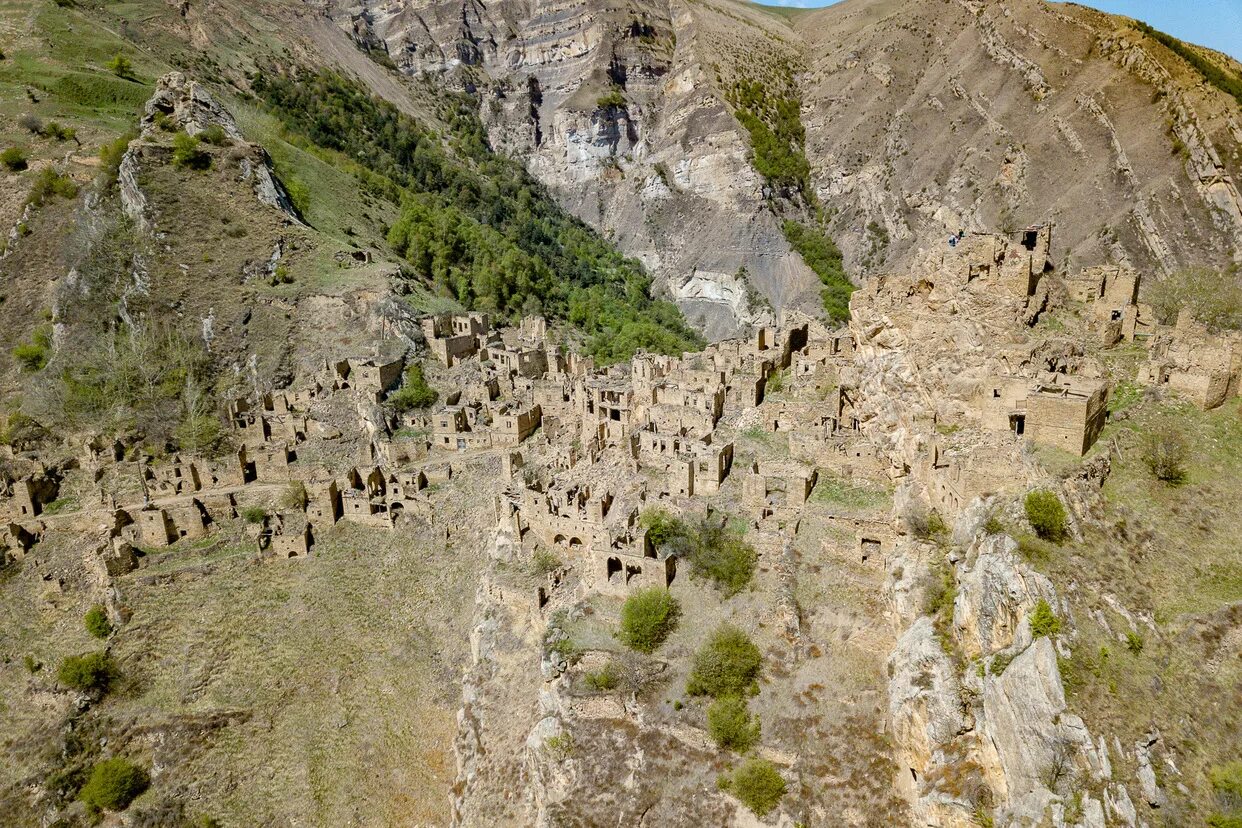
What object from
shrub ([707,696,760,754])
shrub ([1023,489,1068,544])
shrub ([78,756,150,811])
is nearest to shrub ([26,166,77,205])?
shrub ([78,756,150,811])

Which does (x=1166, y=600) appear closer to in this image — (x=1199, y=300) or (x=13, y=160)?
(x=1199, y=300)

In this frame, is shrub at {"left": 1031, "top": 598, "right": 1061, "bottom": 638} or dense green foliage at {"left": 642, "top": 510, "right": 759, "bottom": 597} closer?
shrub at {"left": 1031, "top": 598, "right": 1061, "bottom": 638}

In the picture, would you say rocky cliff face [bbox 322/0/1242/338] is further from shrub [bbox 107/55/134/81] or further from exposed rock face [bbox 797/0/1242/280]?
shrub [bbox 107/55/134/81]

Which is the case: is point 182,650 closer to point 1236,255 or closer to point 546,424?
point 546,424

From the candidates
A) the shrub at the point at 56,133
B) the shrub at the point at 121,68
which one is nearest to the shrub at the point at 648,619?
the shrub at the point at 56,133

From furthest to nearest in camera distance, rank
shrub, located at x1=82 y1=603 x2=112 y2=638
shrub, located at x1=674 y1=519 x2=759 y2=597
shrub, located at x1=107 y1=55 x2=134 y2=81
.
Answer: shrub, located at x1=107 y1=55 x2=134 y2=81 → shrub, located at x1=82 y1=603 x2=112 y2=638 → shrub, located at x1=674 y1=519 x2=759 y2=597

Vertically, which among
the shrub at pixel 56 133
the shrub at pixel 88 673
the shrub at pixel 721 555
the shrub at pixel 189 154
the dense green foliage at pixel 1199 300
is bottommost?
the shrub at pixel 88 673

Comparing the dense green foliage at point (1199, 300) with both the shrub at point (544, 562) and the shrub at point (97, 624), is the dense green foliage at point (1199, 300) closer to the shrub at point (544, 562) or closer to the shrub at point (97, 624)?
the shrub at point (544, 562)
